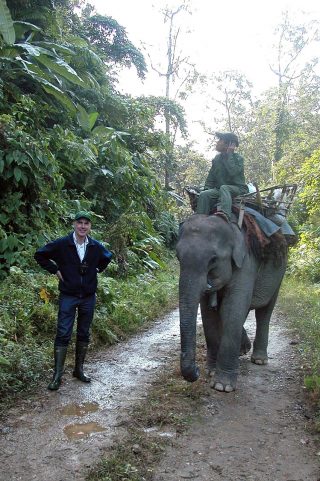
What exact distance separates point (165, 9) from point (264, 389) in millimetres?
26402

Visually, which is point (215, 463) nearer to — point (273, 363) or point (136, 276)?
point (273, 363)

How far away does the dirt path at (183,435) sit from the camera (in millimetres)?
3525

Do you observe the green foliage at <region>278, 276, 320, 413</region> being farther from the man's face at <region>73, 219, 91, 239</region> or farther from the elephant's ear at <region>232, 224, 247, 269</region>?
the man's face at <region>73, 219, 91, 239</region>

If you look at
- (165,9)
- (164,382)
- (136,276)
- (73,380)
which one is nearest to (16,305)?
(73,380)

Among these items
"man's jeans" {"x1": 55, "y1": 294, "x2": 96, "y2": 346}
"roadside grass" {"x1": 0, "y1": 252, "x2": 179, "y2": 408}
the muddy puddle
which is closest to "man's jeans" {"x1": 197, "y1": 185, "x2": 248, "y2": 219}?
"man's jeans" {"x1": 55, "y1": 294, "x2": 96, "y2": 346}

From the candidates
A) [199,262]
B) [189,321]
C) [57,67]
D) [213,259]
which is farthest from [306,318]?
[57,67]

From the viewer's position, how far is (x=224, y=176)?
617 centimetres

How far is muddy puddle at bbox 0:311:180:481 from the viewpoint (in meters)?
3.49

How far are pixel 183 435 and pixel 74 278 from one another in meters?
2.05

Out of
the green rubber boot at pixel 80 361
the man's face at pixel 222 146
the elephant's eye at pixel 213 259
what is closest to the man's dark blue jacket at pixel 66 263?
the green rubber boot at pixel 80 361

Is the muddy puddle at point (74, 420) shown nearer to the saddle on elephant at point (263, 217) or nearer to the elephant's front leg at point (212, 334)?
the elephant's front leg at point (212, 334)

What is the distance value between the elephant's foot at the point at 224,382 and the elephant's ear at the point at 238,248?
1205mm

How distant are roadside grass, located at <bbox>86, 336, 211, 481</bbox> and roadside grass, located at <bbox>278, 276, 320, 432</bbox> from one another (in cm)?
113

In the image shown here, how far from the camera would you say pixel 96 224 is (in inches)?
455
